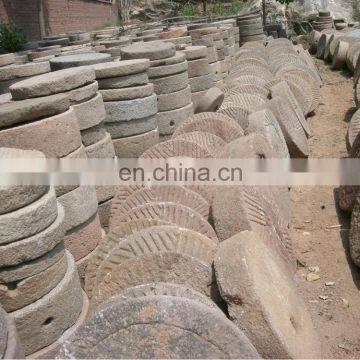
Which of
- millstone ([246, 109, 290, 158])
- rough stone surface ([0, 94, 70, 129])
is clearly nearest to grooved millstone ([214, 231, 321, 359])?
rough stone surface ([0, 94, 70, 129])

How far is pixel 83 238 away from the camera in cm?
412

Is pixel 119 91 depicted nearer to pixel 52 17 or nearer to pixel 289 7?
pixel 52 17

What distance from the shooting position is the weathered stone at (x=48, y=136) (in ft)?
11.2

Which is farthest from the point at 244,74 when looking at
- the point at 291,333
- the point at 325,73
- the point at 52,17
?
the point at 52,17

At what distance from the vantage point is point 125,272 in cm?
302

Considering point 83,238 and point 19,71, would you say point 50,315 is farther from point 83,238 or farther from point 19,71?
point 19,71

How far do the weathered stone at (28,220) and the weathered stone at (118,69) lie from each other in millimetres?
2345

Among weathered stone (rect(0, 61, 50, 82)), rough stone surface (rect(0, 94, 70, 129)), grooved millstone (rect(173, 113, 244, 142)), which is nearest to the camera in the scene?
rough stone surface (rect(0, 94, 70, 129))

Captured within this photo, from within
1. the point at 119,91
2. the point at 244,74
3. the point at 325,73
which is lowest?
the point at 325,73

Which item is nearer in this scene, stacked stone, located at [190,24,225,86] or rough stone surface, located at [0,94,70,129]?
rough stone surface, located at [0,94,70,129]

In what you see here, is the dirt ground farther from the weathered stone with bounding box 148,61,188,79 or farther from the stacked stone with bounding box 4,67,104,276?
the weathered stone with bounding box 148,61,188,79

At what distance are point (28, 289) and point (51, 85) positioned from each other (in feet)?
5.74

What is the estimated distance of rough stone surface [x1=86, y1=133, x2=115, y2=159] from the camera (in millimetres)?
4426

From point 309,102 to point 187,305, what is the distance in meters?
7.14
